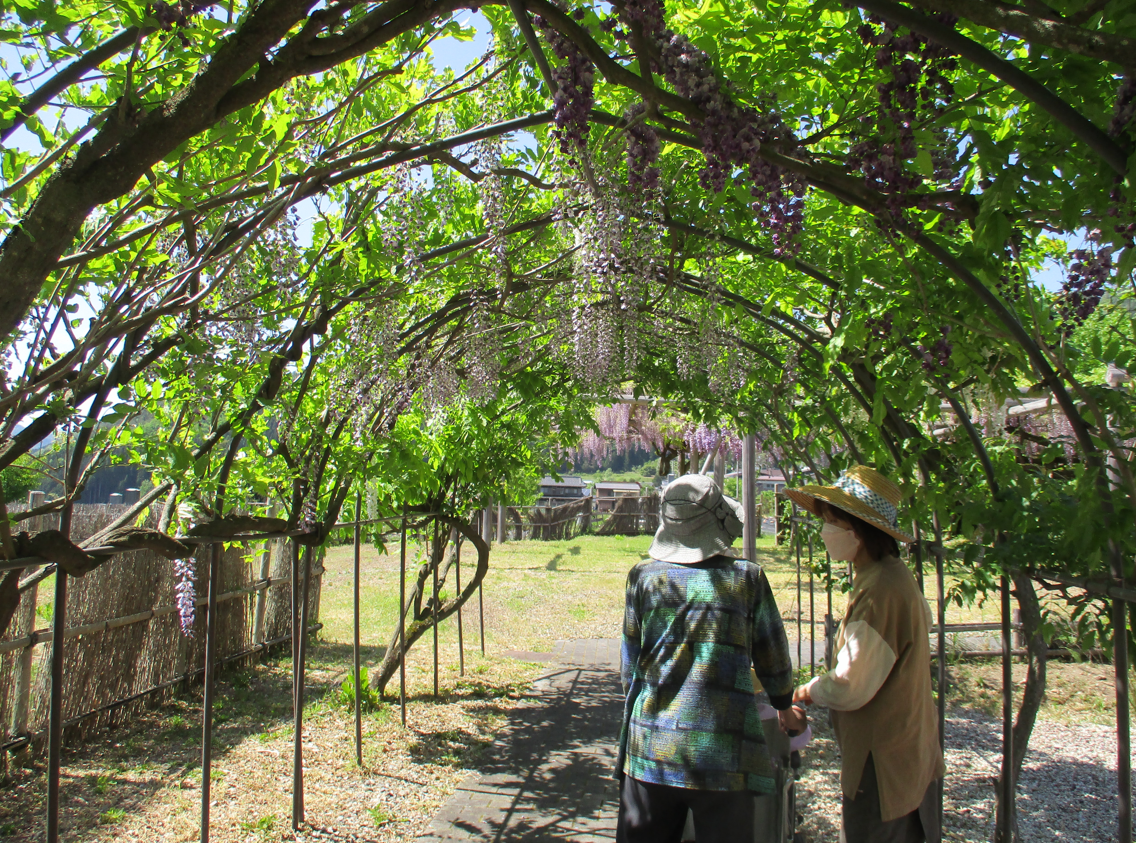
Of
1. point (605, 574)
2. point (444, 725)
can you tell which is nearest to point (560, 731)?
point (444, 725)

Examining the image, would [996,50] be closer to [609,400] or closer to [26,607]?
[609,400]

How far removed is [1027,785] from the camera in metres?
3.69

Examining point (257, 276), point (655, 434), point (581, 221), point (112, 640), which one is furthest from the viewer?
point (655, 434)

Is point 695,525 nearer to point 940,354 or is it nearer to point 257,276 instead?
point 940,354

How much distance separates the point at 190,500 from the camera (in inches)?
111

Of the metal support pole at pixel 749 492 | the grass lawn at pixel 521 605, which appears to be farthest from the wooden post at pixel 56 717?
the metal support pole at pixel 749 492

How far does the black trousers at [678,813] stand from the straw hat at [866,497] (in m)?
0.79

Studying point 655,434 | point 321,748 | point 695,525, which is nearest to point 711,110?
point 695,525

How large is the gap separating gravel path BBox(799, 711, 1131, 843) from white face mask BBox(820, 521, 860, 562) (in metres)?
1.68

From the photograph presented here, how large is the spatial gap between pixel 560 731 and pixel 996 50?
13.6 feet

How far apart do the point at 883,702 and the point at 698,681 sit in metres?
0.53

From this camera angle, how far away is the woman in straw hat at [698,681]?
1.92 metres

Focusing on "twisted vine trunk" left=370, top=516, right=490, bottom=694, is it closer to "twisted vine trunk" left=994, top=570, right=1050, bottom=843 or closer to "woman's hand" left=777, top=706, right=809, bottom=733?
"woman's hand" left=777, top=706, right=809, bottom=733

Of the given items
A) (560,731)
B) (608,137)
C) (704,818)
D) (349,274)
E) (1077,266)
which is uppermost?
(608,137)
